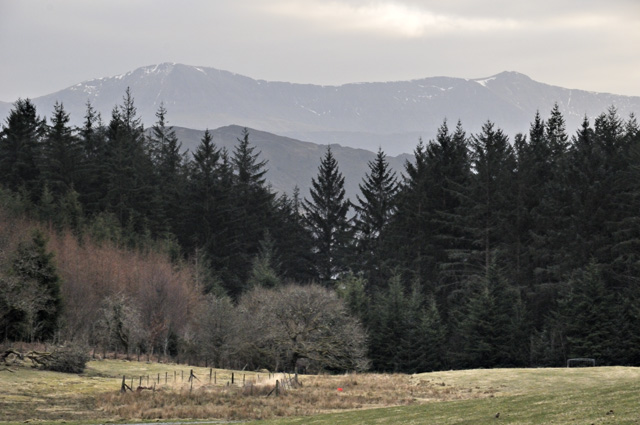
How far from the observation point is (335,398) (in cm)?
4628

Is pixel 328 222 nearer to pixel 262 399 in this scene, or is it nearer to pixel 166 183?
pixel 166 183

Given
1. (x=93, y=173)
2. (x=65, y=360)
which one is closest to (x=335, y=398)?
(x=65, y=360)

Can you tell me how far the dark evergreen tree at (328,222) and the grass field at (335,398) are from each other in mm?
58040

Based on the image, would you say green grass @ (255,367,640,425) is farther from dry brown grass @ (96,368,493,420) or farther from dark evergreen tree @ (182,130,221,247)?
dark evergreen tree @ (182,130,221,247)

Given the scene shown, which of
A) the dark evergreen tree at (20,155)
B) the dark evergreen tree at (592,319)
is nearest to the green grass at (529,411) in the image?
the dark evergreen tree at (592,319)

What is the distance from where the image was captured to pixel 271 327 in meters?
67.4

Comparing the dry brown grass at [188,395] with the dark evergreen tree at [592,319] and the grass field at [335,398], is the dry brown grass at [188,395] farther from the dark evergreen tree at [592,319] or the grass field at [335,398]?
the dark evergreen tree at [592,319]

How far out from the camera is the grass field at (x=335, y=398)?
1082 inches

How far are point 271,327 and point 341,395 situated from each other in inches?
807

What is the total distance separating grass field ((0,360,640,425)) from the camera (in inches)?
1082

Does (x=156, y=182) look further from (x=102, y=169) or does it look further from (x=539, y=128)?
(x=539, y=128)

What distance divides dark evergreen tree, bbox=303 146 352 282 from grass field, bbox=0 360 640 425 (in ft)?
190

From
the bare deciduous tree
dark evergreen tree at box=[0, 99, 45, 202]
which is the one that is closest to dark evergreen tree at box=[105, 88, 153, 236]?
dark evergreen tree at box=[0, 99, 45, 202]

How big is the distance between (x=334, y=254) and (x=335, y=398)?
7388 cm
